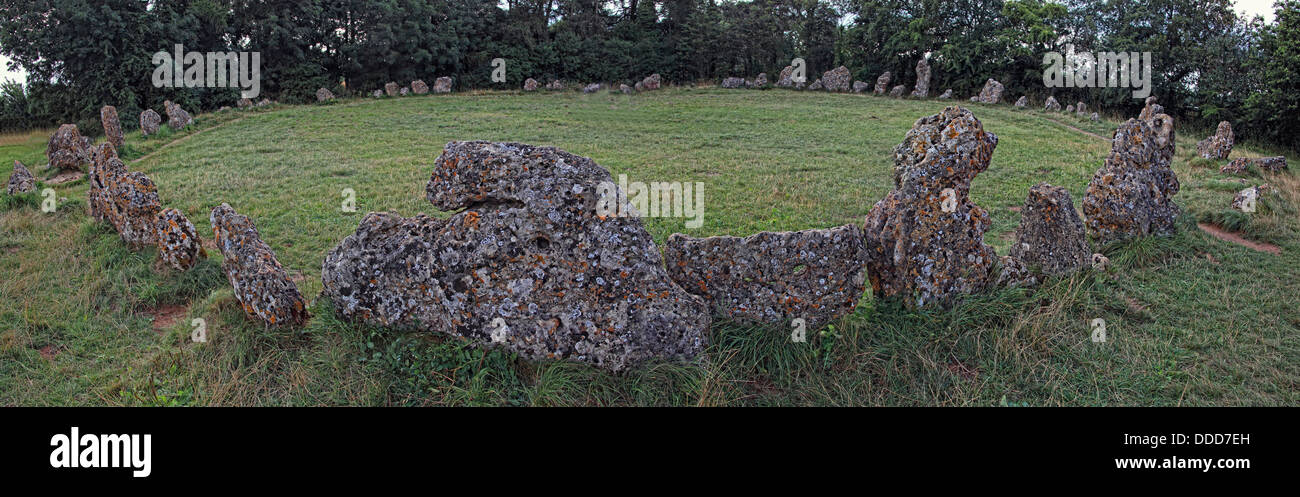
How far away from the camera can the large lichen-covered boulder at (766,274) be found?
557 centimetres

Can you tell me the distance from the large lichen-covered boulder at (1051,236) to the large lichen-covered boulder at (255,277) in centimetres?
671

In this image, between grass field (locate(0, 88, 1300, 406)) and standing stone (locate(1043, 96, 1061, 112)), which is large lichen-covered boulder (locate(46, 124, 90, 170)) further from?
standing stone (locate(1043, 96, 1061, 112))

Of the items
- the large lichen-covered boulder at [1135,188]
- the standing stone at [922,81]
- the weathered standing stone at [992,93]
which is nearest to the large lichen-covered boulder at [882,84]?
the standing stone at [922,81]

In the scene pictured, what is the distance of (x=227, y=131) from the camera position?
19766 millimetres

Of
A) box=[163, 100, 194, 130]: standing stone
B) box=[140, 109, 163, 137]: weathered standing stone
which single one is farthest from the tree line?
box=[140, 109, 163, 137]: weathered standing stone

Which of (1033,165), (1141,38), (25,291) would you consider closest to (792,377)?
(25,291)

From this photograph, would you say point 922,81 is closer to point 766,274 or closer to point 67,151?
point 766,274

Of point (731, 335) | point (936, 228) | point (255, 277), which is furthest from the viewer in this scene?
point (936, 228)

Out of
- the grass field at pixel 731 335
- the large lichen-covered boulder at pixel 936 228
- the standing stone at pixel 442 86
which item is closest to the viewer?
the grass field at pixel 731 335

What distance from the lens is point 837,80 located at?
29750 mm

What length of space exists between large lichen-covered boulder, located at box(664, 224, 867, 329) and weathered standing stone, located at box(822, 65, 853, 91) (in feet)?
84.3

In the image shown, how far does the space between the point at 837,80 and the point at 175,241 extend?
26.8 meters

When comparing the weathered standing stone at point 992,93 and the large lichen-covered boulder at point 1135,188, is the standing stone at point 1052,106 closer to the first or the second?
the weathered standing stone at point 992,93

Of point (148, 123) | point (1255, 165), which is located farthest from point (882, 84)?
point (148, 123)
